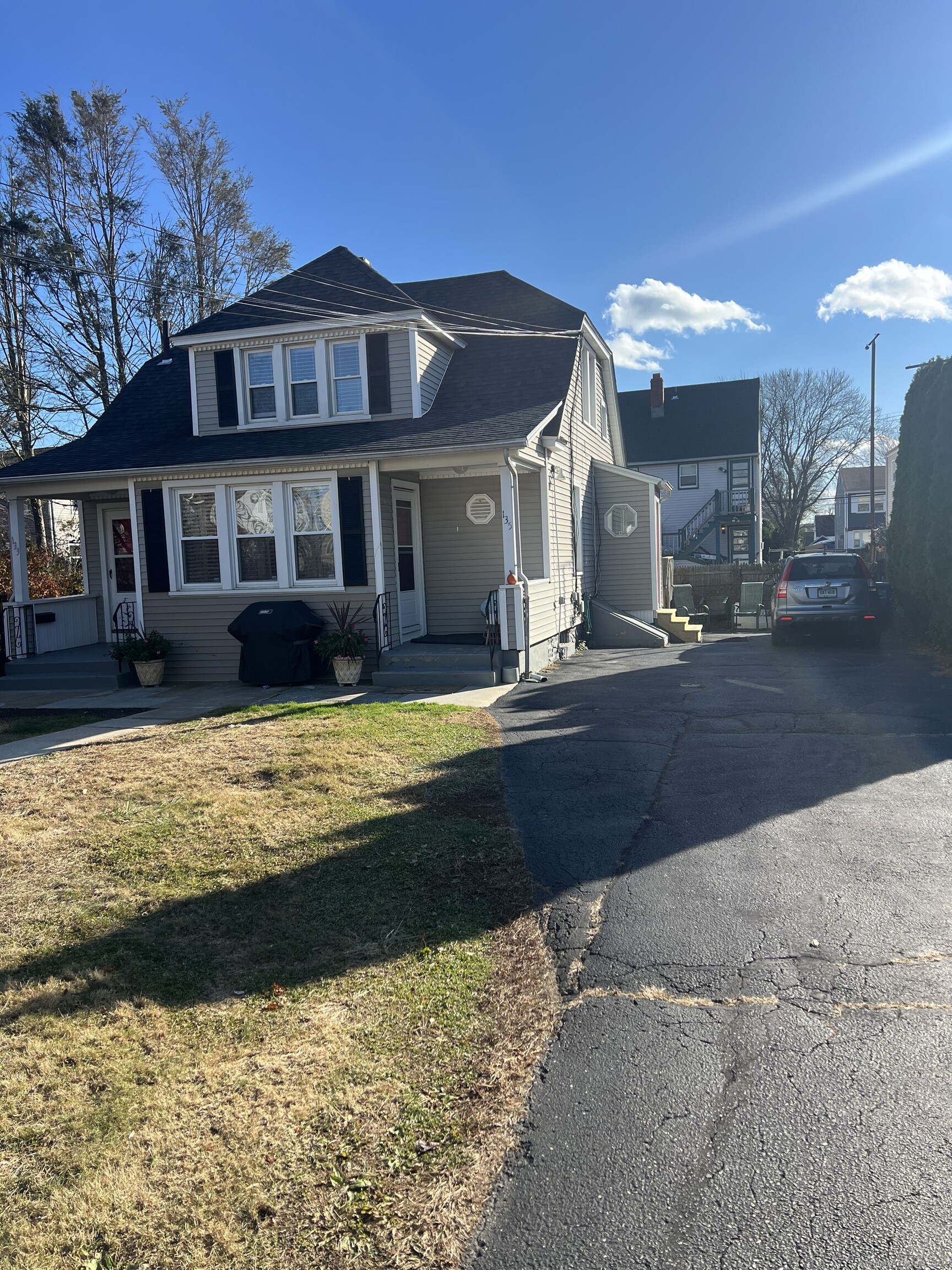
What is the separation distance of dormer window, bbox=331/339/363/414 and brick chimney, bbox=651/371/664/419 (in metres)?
30.3

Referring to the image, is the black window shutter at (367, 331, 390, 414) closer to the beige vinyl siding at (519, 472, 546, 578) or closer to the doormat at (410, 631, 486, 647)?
the beige vinyl siding at (519, 472, 546, 578)

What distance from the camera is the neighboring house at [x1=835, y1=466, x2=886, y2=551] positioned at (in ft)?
222

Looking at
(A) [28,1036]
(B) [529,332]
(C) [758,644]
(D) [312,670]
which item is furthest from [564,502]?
(A) [28,1036]

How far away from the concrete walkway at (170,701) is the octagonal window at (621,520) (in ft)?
26.1

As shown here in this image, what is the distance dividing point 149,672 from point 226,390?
15.6 ft

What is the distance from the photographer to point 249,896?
5.05 m

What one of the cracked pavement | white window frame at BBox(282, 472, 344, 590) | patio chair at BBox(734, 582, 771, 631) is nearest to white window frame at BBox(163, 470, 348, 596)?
white window frame at BBox(282, 472, 344, 590)

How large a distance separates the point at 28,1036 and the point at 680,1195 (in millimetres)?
2621

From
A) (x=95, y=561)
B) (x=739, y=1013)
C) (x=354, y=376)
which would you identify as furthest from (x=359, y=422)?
(x=739, y=1013)

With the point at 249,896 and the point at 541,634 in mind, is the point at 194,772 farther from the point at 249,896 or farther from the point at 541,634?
the point at 541,634

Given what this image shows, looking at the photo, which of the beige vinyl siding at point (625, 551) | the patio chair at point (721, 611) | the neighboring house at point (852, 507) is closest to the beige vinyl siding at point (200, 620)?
the beige vinyl siding at point (625, 551)

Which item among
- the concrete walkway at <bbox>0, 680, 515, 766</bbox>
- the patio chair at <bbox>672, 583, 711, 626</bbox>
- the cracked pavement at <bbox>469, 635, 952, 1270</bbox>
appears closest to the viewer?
the cracked pavement at <bbox>469, 635, 952, 1270</bbox>

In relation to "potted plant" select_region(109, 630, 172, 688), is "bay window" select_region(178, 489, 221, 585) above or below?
above

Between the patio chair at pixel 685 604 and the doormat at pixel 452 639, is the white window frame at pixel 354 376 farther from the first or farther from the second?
the patio chair at pixel 685 604
